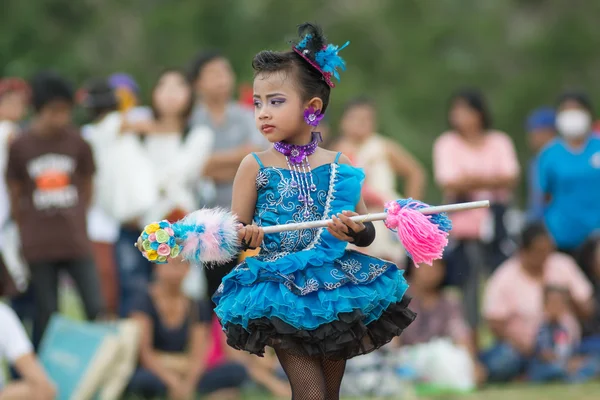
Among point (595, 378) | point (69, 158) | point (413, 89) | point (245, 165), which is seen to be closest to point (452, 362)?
point (595, 378)

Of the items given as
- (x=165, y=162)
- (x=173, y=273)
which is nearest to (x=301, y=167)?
(x=173, y=273)

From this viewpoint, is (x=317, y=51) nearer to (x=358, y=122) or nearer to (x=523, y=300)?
(x=358, y=122)

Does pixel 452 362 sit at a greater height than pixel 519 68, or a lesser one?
lesser

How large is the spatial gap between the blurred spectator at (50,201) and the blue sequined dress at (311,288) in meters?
3.02

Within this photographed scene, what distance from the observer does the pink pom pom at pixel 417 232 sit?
407 cm

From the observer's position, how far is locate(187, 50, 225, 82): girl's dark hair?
24.8ft

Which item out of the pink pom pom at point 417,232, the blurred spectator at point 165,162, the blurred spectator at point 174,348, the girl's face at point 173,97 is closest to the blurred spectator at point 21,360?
the blurred spectator at point 174,348

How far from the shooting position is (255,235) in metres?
4.02

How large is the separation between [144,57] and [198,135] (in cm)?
961

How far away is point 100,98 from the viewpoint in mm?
8156

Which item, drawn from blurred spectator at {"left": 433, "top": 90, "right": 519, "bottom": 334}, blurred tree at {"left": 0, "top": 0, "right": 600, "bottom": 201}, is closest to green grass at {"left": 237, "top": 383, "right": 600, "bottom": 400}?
blurred spectator at {"left": 433, "top": 90, "right": 519, "bottom": 334}

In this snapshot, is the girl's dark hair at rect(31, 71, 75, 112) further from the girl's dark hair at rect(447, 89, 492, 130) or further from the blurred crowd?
the girl's dark hair at rect(447, 89, 492, 130)

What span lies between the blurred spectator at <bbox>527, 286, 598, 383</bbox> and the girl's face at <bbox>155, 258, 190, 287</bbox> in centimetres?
264

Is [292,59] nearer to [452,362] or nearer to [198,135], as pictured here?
[198,135]
